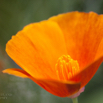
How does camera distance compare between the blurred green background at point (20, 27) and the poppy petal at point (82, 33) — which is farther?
the blurred green background at point (20, 27)

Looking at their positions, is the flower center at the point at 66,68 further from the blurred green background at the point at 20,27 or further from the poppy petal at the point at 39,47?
the blurred green background at the point at 20,27

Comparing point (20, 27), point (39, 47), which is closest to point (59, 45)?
point (39, 47)

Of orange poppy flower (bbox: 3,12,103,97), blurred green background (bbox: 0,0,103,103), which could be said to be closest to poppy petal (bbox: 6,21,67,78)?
orange poppy flower (bbox: 3,12,103,97)

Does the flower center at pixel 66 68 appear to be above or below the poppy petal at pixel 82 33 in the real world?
below

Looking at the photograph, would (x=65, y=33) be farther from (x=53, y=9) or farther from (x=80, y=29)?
(x=53, y=9)

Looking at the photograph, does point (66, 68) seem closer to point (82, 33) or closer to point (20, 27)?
point (82, 33)

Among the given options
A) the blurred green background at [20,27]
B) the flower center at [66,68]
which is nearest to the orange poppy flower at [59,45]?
the flower center at [66,68]

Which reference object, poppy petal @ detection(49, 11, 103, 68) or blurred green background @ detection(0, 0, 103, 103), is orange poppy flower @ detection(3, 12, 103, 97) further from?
blurred green background @ detection(0, 0, 103, 103)
